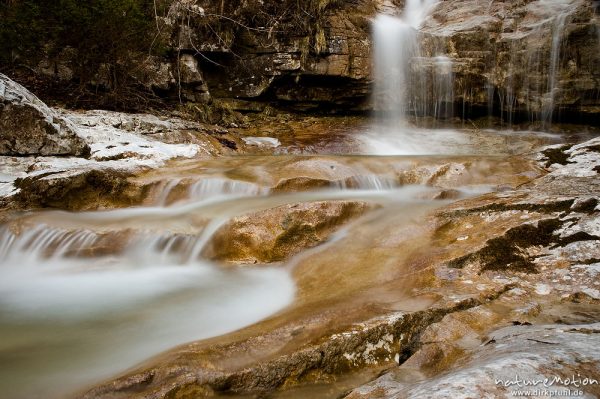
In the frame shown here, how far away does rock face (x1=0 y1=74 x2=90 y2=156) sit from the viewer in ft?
18.7

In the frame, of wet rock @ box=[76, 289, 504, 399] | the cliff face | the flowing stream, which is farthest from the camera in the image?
the cliff face

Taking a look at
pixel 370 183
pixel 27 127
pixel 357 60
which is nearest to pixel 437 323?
pixel 370 183

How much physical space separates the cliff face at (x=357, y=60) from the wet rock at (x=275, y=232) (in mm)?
7062

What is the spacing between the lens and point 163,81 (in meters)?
10.0

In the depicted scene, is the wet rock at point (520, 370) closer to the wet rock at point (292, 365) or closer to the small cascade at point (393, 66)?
the wet rock at point (292, 365)

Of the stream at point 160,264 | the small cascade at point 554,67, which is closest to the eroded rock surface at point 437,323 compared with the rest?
the stream at point 160,264

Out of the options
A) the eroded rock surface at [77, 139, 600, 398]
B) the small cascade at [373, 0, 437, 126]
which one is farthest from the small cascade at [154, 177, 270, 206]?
the small cascade at [373, 0, 437, 126]

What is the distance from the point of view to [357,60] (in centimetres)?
1086

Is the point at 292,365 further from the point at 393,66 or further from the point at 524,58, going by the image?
the point at 524,58

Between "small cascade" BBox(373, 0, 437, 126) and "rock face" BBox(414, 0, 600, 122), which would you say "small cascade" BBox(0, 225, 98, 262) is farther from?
"rock face" BBox(414, 0, 600, 122)

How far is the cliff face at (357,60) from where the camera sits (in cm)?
989

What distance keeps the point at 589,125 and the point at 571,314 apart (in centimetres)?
1028

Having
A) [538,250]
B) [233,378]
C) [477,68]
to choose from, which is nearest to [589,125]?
[477,68]

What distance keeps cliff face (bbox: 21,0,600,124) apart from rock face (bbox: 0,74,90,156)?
4.06 meters
